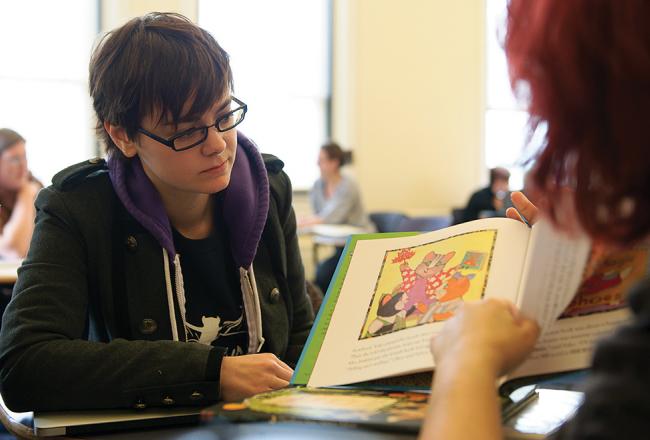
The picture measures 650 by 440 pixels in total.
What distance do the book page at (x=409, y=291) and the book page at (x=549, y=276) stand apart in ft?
0.29

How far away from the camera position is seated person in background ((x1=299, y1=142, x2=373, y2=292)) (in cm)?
594

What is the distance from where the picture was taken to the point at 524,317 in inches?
32.4

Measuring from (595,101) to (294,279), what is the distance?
1.01 meters

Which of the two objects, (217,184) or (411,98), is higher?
(217,184)

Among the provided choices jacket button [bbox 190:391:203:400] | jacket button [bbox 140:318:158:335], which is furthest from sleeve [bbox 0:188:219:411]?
jacket button [bbox 140:318:158:335]

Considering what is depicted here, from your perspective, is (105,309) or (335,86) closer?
(105,309)

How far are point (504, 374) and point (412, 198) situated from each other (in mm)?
6604

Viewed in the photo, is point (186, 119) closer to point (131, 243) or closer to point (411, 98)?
point (131, 243)

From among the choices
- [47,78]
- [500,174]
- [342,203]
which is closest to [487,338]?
[47,78]

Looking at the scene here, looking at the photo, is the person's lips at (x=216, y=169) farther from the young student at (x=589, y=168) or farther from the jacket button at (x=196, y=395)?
the young student at (x=589, y=168)

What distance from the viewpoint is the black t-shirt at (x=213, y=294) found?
146cm

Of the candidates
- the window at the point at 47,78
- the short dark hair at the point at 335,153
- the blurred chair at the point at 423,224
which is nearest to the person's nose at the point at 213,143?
the blurred chair at the point at 423,224

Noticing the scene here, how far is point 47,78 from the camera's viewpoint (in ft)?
17.4

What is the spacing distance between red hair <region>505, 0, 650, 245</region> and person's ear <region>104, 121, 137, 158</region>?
0.92 m
